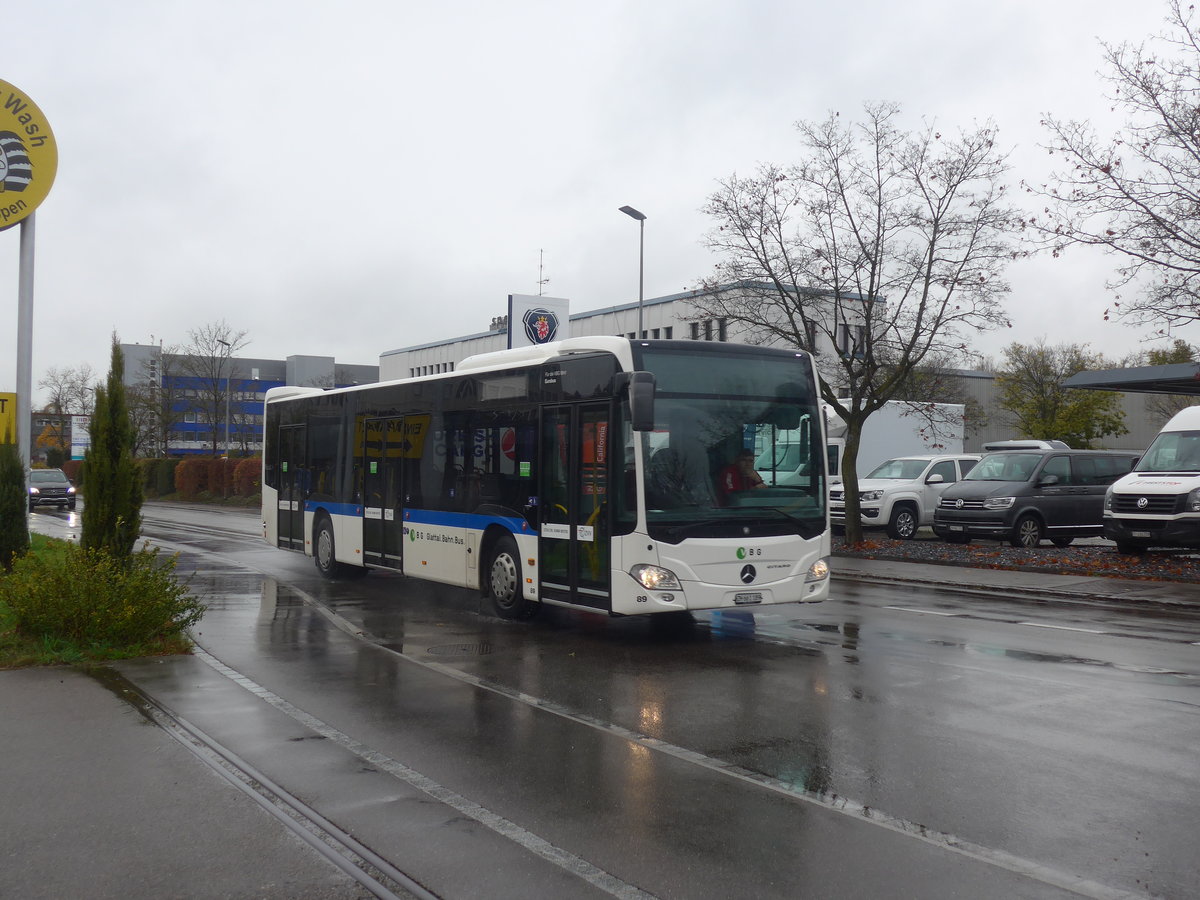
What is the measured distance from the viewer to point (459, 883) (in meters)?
4.47

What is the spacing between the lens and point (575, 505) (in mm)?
Answer: 10961

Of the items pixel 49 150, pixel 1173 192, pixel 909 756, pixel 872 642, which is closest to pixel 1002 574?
pixel 1173 192

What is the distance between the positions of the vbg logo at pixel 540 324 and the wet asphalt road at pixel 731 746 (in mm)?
18377

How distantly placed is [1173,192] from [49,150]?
51.2 feet

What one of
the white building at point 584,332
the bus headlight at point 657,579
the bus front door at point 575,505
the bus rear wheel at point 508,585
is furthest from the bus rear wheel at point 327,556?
the white building at point 584,332

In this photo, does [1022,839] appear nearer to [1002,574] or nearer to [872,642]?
[872,642]

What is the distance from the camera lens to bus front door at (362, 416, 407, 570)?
14.8 metres

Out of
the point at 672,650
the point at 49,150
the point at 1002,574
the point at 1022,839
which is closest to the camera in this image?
the point at 1022,839

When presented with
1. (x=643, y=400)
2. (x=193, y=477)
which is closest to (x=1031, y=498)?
(x=643, y=400)

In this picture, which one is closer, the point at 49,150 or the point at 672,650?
the point at 672,650

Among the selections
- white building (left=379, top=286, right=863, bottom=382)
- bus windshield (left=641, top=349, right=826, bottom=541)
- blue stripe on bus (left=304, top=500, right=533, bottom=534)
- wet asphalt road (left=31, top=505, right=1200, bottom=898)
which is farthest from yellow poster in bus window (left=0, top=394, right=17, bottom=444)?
white building (left=379, top=286, right=863, bottom=382)

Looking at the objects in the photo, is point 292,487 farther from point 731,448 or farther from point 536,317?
point 536,317

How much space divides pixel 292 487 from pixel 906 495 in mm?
13766

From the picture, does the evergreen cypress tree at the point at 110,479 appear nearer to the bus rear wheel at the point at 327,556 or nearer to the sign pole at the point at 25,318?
the sign pole at the point at 25,318
